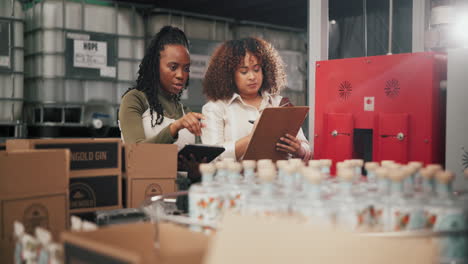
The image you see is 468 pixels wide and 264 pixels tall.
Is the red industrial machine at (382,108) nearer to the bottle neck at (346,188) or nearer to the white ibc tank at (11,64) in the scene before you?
the bottle neck at (346,188)

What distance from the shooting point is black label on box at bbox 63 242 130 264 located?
1.07 meters

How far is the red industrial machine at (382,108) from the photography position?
7.77ft

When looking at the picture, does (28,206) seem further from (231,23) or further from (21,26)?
(231,23)

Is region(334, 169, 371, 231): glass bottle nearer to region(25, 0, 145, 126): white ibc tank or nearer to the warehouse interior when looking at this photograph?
the warehouse interior

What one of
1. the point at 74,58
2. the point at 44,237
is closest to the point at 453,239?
the point at 44,237

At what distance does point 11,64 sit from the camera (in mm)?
5918

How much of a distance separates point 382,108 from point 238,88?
1.02 meters

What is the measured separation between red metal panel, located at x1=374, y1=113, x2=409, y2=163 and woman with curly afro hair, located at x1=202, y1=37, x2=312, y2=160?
0.65 metres

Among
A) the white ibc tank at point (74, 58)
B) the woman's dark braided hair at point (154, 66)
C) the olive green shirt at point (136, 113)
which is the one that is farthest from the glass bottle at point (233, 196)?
the white ibc tank at point (74, 58)

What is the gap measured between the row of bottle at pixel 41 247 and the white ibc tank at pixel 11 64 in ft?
15.6

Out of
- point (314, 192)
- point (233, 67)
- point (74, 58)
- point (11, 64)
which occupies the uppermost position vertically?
point (74, 58)

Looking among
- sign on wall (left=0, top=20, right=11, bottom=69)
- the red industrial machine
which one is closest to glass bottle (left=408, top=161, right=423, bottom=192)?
the red industrial machine

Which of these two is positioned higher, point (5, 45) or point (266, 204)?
point (5, 45)

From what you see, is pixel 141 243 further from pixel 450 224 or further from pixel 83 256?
pixel 450 224
